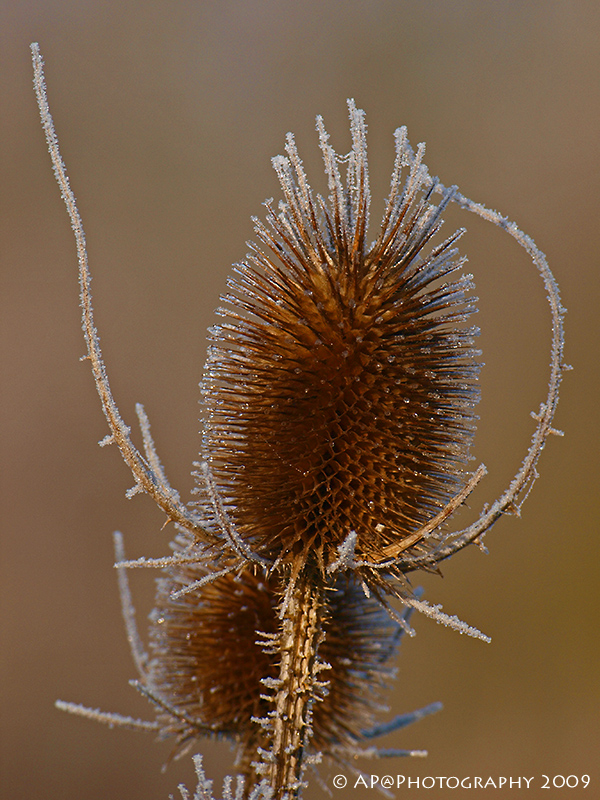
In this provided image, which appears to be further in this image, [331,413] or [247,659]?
[247,659]

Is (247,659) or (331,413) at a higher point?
(331,413)

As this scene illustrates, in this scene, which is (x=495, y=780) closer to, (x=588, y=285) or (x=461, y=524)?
(x=461, y=524)

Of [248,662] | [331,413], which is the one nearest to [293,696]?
[248,662]

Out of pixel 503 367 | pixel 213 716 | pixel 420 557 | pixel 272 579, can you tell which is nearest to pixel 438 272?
pixel 420 557

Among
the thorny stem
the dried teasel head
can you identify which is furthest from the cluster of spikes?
the dried teasel head

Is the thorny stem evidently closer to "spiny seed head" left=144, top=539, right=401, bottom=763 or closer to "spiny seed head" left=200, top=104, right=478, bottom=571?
"spiny seed head" left=200, top=104, right=478, bottom=571

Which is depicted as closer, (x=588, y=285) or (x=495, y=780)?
(x=495, y=780)

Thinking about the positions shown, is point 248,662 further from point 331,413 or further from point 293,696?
point 331,413

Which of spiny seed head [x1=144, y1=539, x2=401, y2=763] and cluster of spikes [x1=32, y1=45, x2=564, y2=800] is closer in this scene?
cluster of spikes [x1=32, y1=45, x2=564, y2=800]
